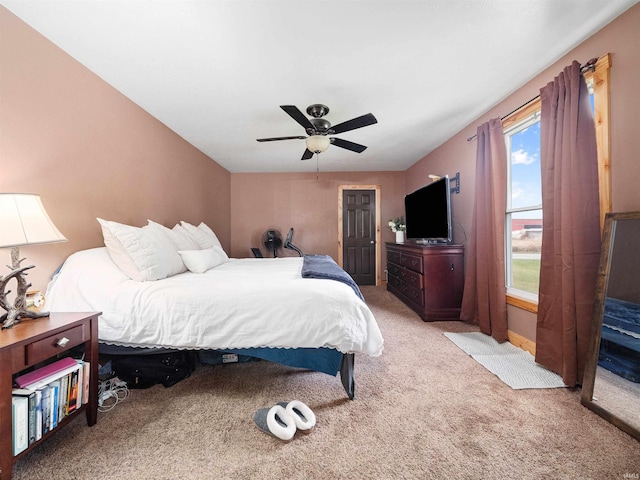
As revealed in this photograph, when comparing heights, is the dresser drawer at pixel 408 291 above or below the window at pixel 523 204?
below

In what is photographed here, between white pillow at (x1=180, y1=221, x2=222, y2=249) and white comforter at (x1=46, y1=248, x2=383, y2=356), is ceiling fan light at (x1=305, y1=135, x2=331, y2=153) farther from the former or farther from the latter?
white pillow at (x1=180, y1=221, x2=222, y2=249)

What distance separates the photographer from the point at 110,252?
5.85 feet

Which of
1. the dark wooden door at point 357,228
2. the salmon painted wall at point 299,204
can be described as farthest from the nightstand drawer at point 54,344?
the dark wooden door at point 357,228

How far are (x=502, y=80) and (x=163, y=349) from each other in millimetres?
3259

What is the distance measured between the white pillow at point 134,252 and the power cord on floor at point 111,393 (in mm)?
664

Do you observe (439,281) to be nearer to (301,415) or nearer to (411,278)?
(411,278)

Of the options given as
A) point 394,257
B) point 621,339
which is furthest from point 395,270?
point 621,339

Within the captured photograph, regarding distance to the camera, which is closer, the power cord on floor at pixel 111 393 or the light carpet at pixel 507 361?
the power cord on floor at pixel 111 393

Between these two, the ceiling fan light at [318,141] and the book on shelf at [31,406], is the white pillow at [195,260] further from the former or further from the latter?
the ceiling fan light at [318,141]

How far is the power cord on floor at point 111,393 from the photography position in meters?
1.48

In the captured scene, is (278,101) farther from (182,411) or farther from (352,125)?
(182,411)

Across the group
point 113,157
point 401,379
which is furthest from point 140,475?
point 113,157

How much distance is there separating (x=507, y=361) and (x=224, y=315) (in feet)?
7.00

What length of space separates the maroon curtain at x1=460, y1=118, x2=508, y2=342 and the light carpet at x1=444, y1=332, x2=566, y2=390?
13 cm
